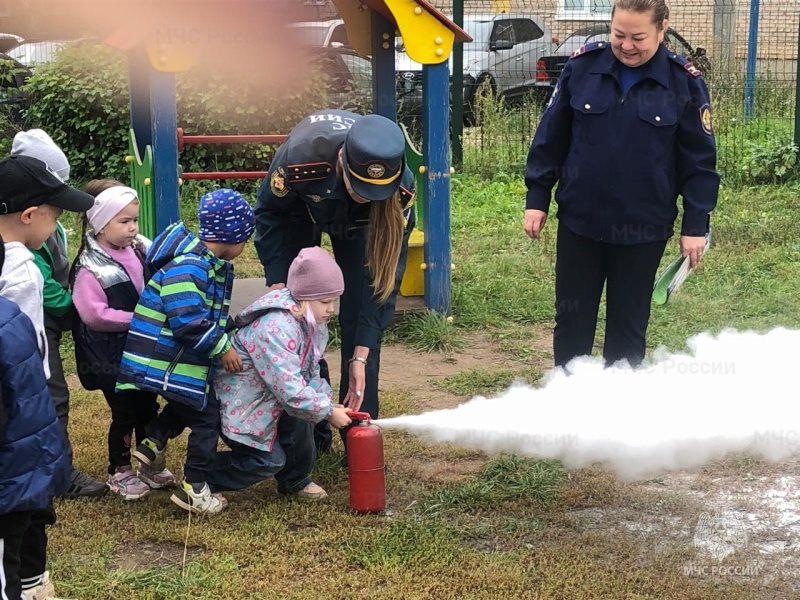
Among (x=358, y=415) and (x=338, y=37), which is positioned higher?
(x=338, y=37)

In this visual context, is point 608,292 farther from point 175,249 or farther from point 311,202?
point 175,249

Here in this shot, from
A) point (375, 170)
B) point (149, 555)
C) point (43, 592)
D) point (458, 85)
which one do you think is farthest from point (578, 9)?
point (43, 592)

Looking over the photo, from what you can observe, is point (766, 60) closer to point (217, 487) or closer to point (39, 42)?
point (39, 42)

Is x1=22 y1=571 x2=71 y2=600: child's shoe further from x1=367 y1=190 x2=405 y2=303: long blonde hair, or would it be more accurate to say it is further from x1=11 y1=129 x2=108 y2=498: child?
x1=367 y1=190 x2=405 y2=303: long blonde hair

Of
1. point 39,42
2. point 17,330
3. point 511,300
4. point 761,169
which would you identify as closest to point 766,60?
point 761,169

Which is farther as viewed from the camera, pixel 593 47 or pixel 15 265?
pixel 593 47

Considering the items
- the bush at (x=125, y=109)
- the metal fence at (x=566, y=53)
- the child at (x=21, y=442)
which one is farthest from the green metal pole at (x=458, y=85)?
the child at (x=21, y=442)

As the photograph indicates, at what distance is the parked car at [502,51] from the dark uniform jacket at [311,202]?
377 inches

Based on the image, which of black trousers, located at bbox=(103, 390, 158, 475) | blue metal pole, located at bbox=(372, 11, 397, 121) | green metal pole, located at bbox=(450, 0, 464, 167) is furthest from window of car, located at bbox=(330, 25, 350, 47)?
black trousers, located at bbox=(103, 390, 158, 475)

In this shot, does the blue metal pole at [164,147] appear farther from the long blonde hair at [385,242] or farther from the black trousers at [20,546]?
the black trousers at [20,546]

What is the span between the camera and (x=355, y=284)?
433cm

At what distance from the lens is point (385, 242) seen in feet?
13.0

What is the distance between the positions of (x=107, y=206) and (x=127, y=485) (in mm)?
1131

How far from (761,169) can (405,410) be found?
22.4ft
